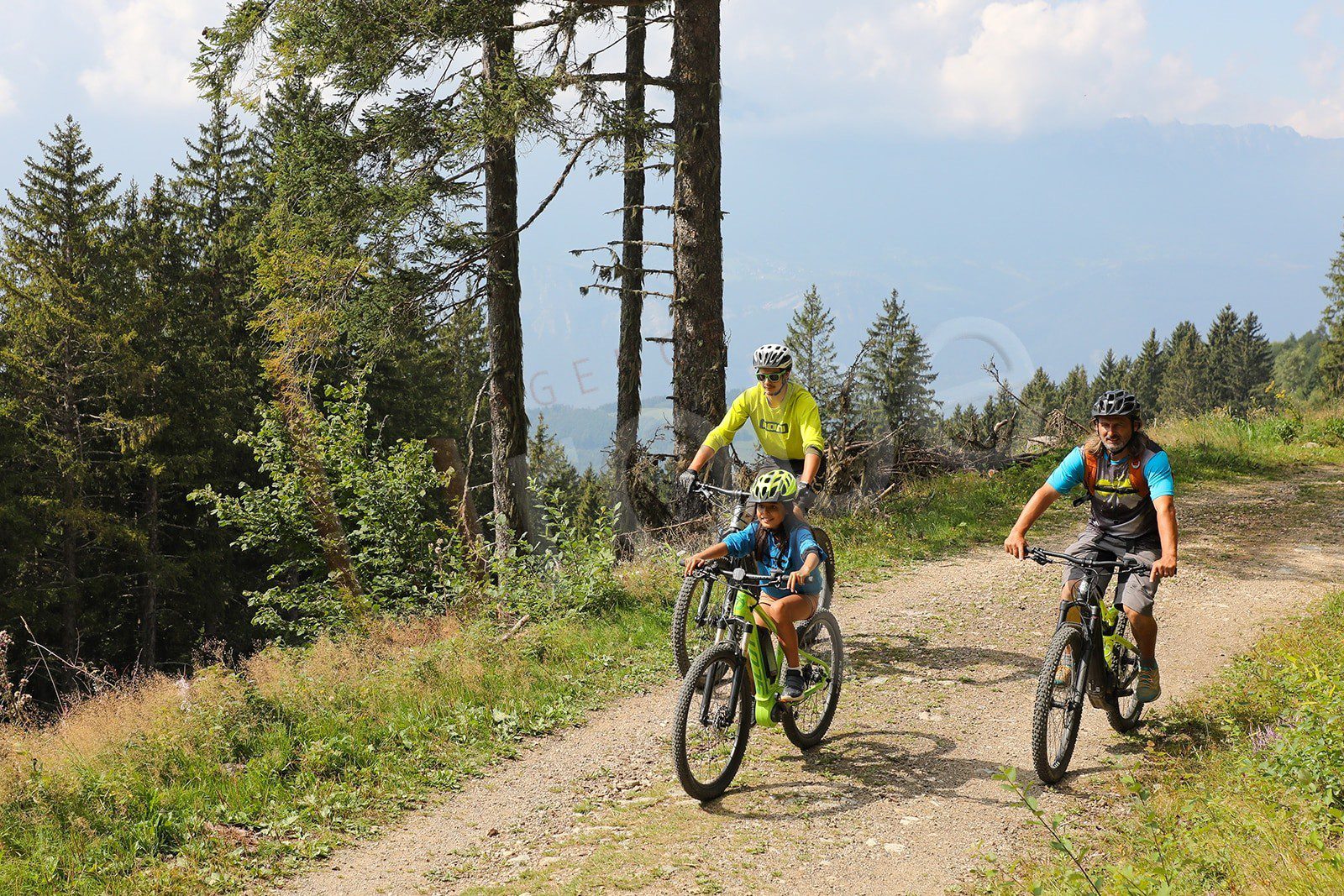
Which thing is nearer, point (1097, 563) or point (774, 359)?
point (1097, 563)

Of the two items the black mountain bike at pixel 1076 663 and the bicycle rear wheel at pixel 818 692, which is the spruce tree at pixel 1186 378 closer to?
the black mountain bike at pixel 1076 663

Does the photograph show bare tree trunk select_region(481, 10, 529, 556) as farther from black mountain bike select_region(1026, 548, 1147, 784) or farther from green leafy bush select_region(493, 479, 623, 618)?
black mountain bike select_region(1026, 548, 1147, 784)

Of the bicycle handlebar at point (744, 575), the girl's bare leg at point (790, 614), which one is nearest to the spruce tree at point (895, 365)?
the girl's bare leg at point (790, 614)

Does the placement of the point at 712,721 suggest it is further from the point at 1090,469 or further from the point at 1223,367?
the point at 1223,367

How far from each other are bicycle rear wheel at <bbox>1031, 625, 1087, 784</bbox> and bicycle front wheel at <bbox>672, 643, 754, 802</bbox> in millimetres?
1805

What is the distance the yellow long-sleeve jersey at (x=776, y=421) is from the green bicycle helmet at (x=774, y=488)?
143 centimetres

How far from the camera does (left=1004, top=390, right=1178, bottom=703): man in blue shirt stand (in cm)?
577

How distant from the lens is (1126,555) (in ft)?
19.0

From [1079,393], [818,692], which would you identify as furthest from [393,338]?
[1079,393]

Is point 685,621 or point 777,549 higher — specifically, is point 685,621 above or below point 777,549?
below

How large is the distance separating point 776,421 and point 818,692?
2294mm

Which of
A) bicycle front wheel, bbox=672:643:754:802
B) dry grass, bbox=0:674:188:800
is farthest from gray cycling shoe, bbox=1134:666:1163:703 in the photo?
dry grass, bbox=0:674:188:800

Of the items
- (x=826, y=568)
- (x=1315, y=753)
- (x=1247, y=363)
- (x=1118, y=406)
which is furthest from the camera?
(x=1247, y=363)

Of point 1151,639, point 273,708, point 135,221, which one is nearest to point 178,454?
point 135,221
